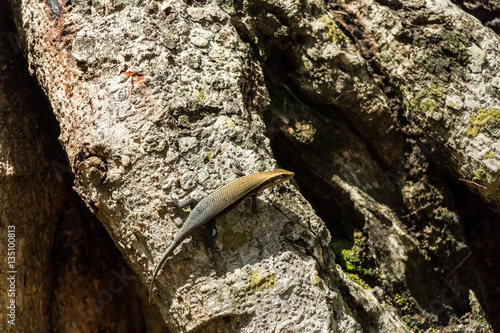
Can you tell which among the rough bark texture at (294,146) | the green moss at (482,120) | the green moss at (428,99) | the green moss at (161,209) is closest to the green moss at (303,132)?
the rough bark texture at (294,146)

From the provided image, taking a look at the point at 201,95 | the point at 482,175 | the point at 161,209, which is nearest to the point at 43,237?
the point at 161,209

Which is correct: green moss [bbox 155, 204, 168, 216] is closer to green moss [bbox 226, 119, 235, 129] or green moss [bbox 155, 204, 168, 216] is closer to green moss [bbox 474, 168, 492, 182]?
green moss [bbox 226, 119, 235, 129]

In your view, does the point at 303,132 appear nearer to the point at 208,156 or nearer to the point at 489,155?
the point at 208,156

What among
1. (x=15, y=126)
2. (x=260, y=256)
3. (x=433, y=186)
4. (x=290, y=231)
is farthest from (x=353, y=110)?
(x=15, y=126)

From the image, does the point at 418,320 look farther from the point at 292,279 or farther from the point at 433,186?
the point at 292,279

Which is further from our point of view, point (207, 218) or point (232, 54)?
point (232, 54)

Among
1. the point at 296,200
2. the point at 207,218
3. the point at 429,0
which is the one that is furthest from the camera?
the point at 429,0
